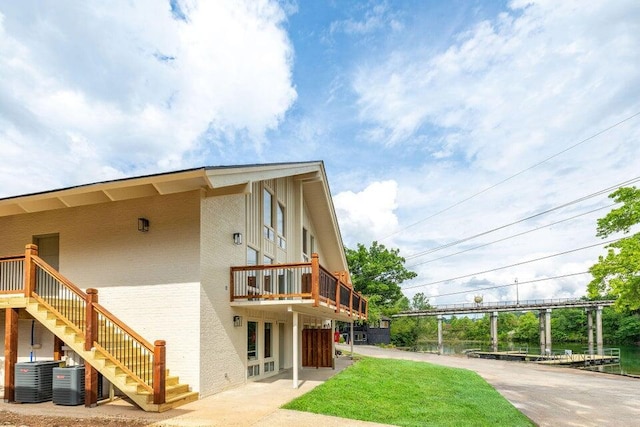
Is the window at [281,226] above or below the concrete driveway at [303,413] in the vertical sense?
above

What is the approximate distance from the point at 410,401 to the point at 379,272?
116 ft

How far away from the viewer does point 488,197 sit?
133 ft

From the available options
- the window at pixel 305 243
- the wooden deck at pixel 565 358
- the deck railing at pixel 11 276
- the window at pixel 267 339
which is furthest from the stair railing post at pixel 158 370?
the wooden deck at pixel 565 358

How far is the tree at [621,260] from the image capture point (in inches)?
714

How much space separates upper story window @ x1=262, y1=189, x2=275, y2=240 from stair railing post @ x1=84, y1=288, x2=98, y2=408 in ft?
20.4

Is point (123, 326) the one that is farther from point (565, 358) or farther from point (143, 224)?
point (565, 358)

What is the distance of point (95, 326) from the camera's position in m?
8.67

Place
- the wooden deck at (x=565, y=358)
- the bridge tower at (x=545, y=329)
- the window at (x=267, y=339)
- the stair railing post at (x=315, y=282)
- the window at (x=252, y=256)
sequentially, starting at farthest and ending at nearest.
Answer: the bridge tower at (x=545, y=329), the wooden deck at (x=565, y=358), the window at (x=267, y=339), the window at (x=252, y=256), the stair railing post at (x=315, y=282)

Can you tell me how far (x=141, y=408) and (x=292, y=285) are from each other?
23.1 ft

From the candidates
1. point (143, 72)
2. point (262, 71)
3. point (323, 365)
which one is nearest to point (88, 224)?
point (143, 72)

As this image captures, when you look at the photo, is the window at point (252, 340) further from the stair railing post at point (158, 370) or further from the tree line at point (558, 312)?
the tree line at point (558, 312)

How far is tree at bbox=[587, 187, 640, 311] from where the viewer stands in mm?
18125

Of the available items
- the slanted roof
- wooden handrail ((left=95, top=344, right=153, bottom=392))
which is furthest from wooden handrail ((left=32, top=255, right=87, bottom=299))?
the slanted roof

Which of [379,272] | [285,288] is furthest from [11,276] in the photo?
[379,272]
